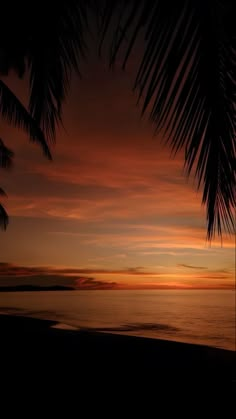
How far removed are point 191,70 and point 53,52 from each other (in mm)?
749

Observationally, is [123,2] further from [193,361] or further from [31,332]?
[31,332]

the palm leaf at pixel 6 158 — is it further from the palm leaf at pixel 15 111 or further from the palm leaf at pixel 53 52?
the palm leaf at pixel 53 52

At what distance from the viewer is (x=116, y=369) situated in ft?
16.0

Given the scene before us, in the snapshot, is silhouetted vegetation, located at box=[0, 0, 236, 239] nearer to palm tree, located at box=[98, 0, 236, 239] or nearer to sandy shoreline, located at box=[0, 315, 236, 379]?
palm tree, located at box=[98, 0, 236, 239]

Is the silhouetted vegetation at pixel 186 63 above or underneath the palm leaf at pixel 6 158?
underneath

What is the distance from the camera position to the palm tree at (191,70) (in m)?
1.33

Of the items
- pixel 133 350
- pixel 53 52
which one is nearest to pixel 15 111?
pixel 133 350

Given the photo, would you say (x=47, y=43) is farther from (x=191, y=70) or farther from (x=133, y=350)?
(x=133, y=350)

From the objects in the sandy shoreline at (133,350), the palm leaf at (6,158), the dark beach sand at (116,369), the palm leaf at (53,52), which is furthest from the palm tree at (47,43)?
the palm leaf at (6,158)

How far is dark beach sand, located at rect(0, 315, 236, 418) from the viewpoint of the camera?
3.98 meters

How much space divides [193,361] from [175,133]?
4663 millimetres

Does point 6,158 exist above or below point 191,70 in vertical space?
above

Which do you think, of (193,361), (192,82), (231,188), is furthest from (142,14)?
(193,361)

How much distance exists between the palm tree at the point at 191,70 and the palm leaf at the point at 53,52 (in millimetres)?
341
